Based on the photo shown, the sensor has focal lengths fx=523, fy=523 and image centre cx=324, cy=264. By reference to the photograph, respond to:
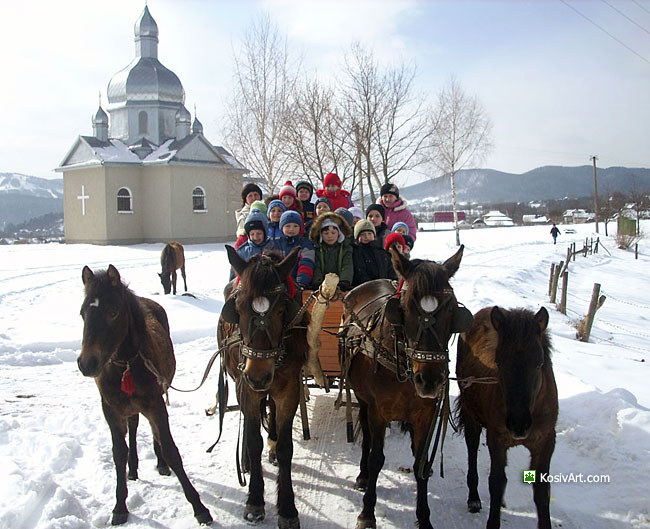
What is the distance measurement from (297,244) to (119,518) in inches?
110

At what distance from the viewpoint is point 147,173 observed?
106ft

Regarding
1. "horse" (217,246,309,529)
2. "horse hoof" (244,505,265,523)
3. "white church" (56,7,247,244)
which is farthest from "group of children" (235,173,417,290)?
"white church" (56,7,247,244)

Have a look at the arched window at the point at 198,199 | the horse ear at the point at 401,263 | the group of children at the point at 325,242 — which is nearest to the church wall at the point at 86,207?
the arched window at the point at 198,199

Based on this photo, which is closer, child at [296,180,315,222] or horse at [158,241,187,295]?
child at [296,180,315,222]

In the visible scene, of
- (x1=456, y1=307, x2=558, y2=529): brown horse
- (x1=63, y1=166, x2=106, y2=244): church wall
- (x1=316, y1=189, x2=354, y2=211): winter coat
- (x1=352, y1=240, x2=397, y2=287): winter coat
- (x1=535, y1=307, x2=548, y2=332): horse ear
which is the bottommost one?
(x1=456, y1=307, x2=558, y2=529): brown horse

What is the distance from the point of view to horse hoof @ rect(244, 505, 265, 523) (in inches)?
150

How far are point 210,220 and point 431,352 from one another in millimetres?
31158

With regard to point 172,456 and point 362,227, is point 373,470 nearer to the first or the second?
point 172,456

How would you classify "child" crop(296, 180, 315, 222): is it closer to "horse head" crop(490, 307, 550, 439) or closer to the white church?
"horse head" crop(490, 307, 550, 439)

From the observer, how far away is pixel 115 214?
102 feet

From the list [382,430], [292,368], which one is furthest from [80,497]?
[382,430]

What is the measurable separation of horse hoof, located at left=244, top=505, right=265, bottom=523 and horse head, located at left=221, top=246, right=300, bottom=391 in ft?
3.33

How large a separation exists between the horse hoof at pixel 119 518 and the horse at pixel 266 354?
34.3 inches

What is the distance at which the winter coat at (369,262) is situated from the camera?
18.5ft
